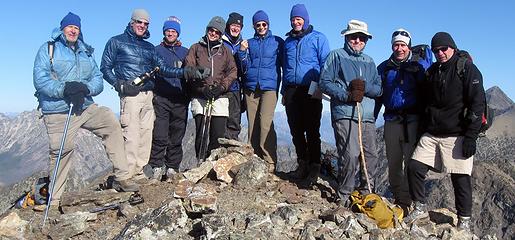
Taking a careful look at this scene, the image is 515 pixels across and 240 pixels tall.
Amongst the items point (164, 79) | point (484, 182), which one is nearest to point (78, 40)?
point (164, 79)

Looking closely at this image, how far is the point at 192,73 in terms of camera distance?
39.3 ft

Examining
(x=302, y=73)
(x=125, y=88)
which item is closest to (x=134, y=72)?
(x=125, y=88)

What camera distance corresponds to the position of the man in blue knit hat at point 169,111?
42.7 ft

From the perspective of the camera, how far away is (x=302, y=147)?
12258 millimetres

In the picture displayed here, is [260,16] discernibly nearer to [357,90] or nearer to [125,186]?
Answer: [357,90]

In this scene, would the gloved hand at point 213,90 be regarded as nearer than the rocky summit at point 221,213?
No

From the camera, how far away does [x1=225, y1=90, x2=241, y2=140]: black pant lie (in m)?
13.1

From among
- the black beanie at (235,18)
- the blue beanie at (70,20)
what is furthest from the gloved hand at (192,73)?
the blue beanie at (70,20)

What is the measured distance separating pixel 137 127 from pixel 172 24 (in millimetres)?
3184

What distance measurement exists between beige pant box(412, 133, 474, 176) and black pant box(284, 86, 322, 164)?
8.76ft

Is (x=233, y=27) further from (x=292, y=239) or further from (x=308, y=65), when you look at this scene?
(x=292, y=239)

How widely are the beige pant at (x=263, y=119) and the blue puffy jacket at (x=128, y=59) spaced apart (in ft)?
7.14

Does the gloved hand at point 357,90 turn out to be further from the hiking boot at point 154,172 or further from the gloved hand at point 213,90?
the hiking boot at point 154,172

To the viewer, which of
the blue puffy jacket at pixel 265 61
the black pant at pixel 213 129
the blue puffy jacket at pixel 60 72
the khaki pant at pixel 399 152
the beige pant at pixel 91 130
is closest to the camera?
the blue puffy jacket at pixel 60 72
